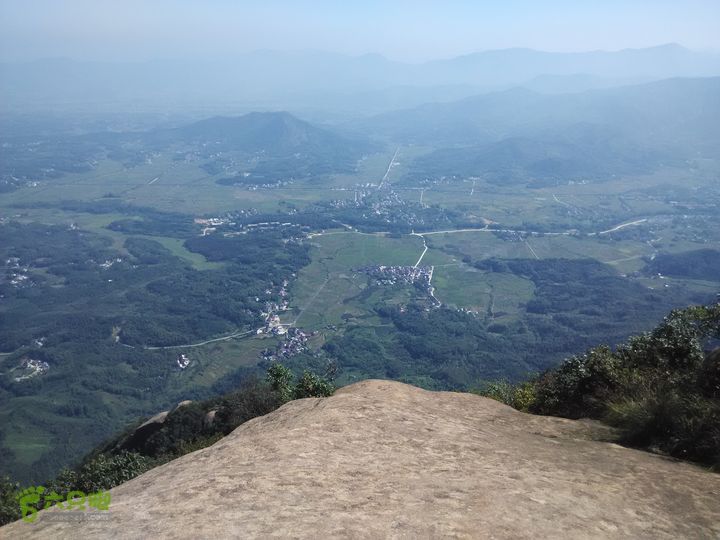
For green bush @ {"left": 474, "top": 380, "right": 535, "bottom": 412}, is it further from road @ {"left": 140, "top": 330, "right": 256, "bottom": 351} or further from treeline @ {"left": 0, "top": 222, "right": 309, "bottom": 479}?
road @ {"left": 140, "top": 330, "right": 256, "bottom": 351}

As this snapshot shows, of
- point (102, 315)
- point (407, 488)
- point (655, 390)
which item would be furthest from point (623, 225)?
point (407, 488)

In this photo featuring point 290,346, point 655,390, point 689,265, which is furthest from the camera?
point 689,265

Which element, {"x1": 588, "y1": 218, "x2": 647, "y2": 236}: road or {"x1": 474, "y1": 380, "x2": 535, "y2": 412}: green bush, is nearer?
{"x1": 474, "y1": 380, "x2": 535, "y2": 412}: green bush

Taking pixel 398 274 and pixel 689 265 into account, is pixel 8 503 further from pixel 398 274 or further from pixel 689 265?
pixel 689 265

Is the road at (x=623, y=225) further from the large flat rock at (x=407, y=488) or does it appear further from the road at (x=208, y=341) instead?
the large flat rock at (x=407, y=488)

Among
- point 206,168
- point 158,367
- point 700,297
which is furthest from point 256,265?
point 206,168

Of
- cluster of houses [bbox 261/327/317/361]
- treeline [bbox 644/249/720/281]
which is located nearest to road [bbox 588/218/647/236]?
treeline [bbox 644/249/720/281]

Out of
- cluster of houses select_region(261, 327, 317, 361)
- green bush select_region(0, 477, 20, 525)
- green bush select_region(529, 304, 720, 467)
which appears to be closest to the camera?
green bush select_region(529, 304, 720, 467)

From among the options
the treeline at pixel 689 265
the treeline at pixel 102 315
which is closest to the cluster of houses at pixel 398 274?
the treeline at pixel 102 315

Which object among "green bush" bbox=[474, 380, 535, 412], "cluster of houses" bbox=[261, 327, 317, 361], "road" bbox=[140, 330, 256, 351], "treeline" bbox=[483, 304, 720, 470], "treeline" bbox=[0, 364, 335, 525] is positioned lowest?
"road" bbox=[140, 330, 256, 351]

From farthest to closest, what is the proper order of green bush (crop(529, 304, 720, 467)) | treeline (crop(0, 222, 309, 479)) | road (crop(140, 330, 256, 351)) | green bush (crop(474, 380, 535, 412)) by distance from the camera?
road (crop(140, 330, 256, 351)), treeline (crop(0, 222, 309, 479)), green bush (crop(474, 380, 535, 412)), green bush (crop(529, 304, 720, 467))
